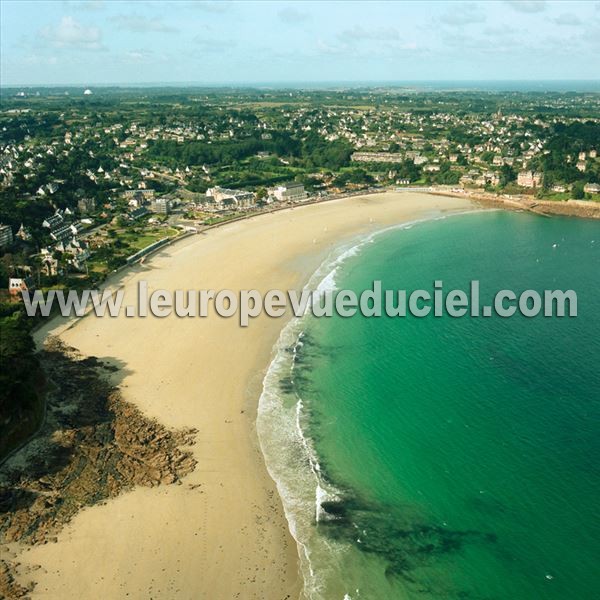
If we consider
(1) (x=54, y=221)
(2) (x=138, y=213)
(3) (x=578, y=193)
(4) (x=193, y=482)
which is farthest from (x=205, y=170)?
(4) (x=193, y=482)

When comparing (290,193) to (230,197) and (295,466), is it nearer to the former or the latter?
(230,197)

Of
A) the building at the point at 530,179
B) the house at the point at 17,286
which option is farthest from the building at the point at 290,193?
the house at the point at 17,286

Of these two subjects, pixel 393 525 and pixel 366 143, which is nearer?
pixel 393 525

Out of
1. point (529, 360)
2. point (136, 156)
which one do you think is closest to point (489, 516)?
point (529, 360)

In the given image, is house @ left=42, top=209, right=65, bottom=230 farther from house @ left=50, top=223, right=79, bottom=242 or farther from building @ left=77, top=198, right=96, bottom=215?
building @ left=77, top=198, right=96, bottom=215

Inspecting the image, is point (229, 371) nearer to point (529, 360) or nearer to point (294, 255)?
point (529, 360)

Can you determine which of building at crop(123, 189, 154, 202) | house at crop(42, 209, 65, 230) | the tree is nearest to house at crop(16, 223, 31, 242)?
house at crop(42, 209, 65, 230)
